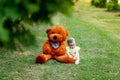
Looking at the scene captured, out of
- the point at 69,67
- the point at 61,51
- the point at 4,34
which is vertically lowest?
the point at 69,67

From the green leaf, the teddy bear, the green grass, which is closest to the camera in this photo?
the green leaf

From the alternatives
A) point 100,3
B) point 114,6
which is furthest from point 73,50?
point 100,3

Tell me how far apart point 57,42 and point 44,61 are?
64cm

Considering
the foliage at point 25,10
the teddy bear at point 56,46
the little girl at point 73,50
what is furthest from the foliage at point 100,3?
the foliage at point 25,10

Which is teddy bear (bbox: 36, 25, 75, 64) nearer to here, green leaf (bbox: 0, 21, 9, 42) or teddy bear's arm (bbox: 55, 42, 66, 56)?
teddy bear's arm (bbox: 55, 42, 66, 56)

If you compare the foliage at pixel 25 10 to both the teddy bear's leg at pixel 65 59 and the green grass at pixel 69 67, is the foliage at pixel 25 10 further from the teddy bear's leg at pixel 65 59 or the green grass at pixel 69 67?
the teddy bear's leg at pixel 65 59

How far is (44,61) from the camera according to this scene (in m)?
7.42

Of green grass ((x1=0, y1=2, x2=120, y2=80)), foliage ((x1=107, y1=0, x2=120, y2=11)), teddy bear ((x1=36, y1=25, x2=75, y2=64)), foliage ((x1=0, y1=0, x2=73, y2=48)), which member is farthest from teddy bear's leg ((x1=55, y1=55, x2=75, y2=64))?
foliage ((x1=107, y1=0, x2=120, y2=11))

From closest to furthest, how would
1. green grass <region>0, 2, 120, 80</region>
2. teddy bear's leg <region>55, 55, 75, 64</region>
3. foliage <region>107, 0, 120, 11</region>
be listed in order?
green grass <region>0, 2, 120, 80</region>, teddy bear's leg <region>55, 55, 75, 64</region>, foliage <region>107, 0, 120, 11</region>

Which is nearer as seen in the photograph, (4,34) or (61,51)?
(4,34)

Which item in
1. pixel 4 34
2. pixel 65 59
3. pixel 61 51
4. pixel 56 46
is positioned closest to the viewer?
pixel 4 34

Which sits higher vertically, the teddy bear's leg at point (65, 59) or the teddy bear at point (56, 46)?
the teddy bear at point (56, 46)

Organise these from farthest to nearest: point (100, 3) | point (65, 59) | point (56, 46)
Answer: point (100, 3)
point (56, 46)
point (65, 59)

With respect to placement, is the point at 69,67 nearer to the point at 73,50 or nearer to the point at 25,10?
the point at 73,50
